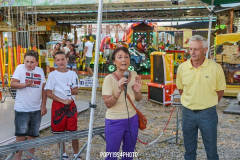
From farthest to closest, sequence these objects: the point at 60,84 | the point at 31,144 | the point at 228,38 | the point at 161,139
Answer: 1. the point at 228,38
2. the point at 161,139
3. the point at 60,84
4. the point at 31,144

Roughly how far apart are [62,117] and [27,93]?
51 cm

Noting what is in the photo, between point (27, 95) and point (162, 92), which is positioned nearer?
point (27, 95)

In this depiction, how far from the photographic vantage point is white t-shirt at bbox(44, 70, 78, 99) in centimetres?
305

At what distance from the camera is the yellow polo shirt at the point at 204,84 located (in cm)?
258

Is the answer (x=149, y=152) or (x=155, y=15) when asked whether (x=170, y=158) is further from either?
(x=155, y=15)

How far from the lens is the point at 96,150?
391cm

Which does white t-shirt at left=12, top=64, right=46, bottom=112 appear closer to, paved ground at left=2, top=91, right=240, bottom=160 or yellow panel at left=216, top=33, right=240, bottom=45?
paved ground at left=2, top=91, right=240, bottom=160

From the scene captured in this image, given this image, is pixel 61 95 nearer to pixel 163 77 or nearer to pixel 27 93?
pixel 27 93

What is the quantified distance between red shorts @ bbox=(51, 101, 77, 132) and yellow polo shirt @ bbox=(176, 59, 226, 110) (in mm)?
1409

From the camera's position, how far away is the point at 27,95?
293 centimetres

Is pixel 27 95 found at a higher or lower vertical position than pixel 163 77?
higher

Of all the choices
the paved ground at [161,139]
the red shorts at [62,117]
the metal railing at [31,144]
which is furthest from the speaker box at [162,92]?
the metal railing at [31,144]

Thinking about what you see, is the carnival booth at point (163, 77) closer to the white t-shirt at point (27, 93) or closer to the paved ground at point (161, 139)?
the paved ground at point (161, 139)

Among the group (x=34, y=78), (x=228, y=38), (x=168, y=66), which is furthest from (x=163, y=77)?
(x=34, y=78)
